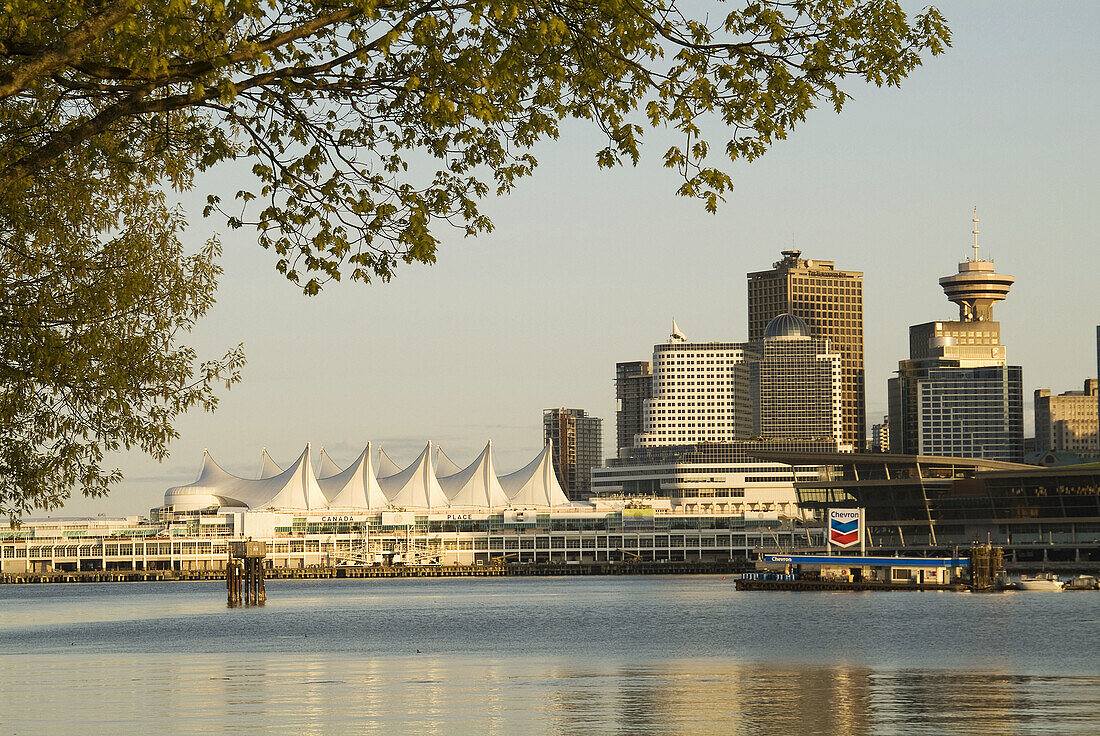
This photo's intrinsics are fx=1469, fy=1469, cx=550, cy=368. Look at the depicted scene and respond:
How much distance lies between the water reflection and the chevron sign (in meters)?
75.5

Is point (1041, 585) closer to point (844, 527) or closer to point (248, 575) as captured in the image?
point (844, 527)

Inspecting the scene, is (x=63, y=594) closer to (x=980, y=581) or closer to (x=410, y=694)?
(x=980, y=581)

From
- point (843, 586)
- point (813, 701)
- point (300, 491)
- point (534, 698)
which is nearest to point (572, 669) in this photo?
point (534, 698)

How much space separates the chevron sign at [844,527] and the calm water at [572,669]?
24.9 m

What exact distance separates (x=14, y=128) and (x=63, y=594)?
141610mm

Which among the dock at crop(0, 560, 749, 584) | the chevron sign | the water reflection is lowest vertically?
the dock at crop(0, 560, 749, 584)

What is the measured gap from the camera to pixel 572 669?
4400 cm

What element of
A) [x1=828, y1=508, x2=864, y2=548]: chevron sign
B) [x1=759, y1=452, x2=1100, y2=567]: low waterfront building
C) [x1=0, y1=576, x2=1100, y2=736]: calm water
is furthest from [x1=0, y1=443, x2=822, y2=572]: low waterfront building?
[x1=0, y1=576, x2=1100, y2=736]: calm water

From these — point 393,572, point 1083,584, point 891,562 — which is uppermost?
point 891,562

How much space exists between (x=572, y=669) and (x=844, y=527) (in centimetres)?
8166

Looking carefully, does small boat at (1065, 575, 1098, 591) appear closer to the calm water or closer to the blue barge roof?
the blue barge roof

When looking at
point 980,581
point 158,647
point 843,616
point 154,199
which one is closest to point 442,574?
point 980,581

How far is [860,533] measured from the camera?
122375 mm

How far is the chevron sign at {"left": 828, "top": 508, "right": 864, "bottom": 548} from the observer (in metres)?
121
